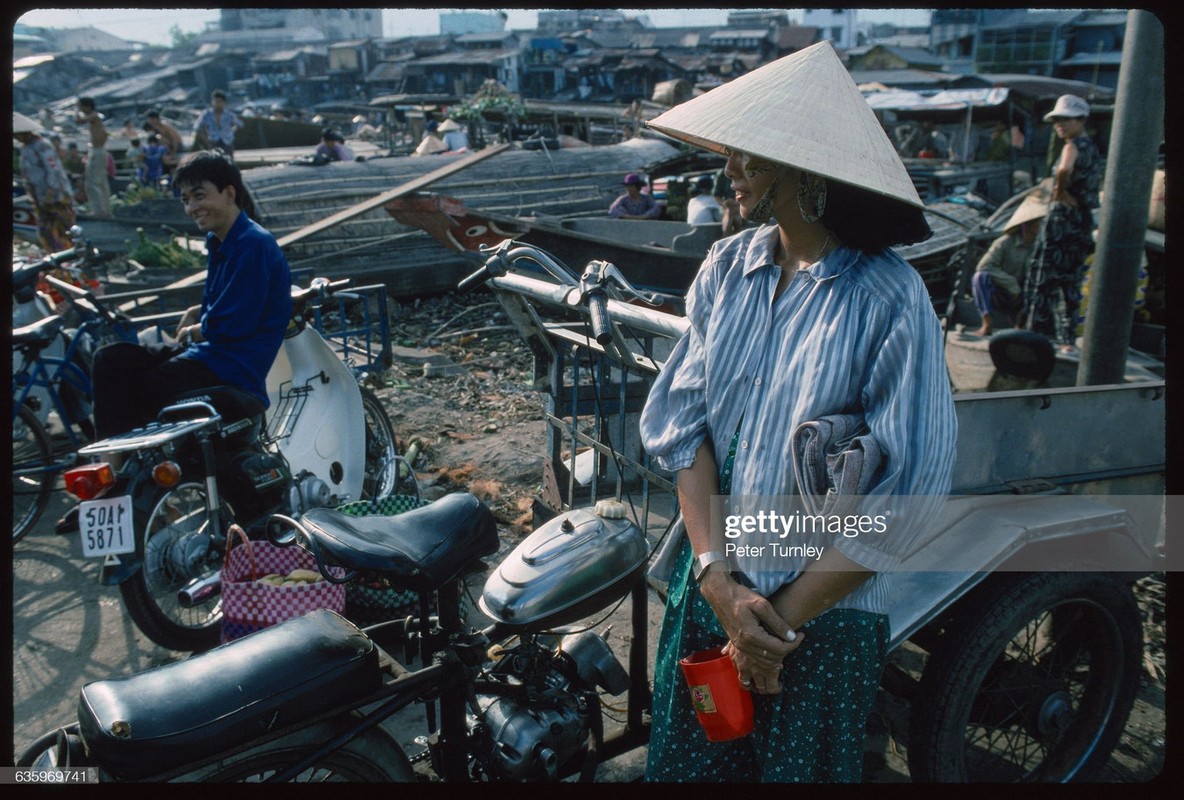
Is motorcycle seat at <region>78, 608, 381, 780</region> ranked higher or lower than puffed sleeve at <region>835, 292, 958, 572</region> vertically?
lower

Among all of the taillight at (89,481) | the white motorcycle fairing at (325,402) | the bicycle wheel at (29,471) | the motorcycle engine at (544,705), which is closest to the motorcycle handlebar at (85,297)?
the bicycle wheel at (29,471)

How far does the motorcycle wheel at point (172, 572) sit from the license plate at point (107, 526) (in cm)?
10

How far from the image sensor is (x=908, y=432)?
1.44 metres

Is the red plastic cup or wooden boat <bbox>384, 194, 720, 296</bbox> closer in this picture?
the red plastic cup

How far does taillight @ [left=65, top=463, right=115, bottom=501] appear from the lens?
287 centimetres

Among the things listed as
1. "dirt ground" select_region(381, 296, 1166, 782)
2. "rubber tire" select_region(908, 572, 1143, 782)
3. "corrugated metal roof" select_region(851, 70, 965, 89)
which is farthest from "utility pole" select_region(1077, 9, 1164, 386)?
"corrugated metal roof" select_region(851, 70, 965, 89)

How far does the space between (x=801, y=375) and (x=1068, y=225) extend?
5446mm

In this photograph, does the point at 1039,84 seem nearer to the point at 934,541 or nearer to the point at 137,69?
the point at 934,541

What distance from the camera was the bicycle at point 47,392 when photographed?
4219mm

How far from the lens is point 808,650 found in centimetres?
164

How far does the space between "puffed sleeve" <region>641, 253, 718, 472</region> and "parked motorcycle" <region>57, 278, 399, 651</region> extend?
2.05 m

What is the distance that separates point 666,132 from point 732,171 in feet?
0.65

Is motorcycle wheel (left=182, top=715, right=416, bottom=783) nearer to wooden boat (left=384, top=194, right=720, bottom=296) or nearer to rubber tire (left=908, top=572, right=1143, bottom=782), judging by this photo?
rubber tire (left=908, top=572, right=1143, bottom=782)

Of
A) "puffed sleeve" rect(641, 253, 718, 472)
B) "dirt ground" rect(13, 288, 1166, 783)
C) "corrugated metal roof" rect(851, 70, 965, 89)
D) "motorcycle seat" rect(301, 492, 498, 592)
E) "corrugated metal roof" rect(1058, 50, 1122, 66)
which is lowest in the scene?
"dirt ground" rect(13, 288, 1166, 783)
